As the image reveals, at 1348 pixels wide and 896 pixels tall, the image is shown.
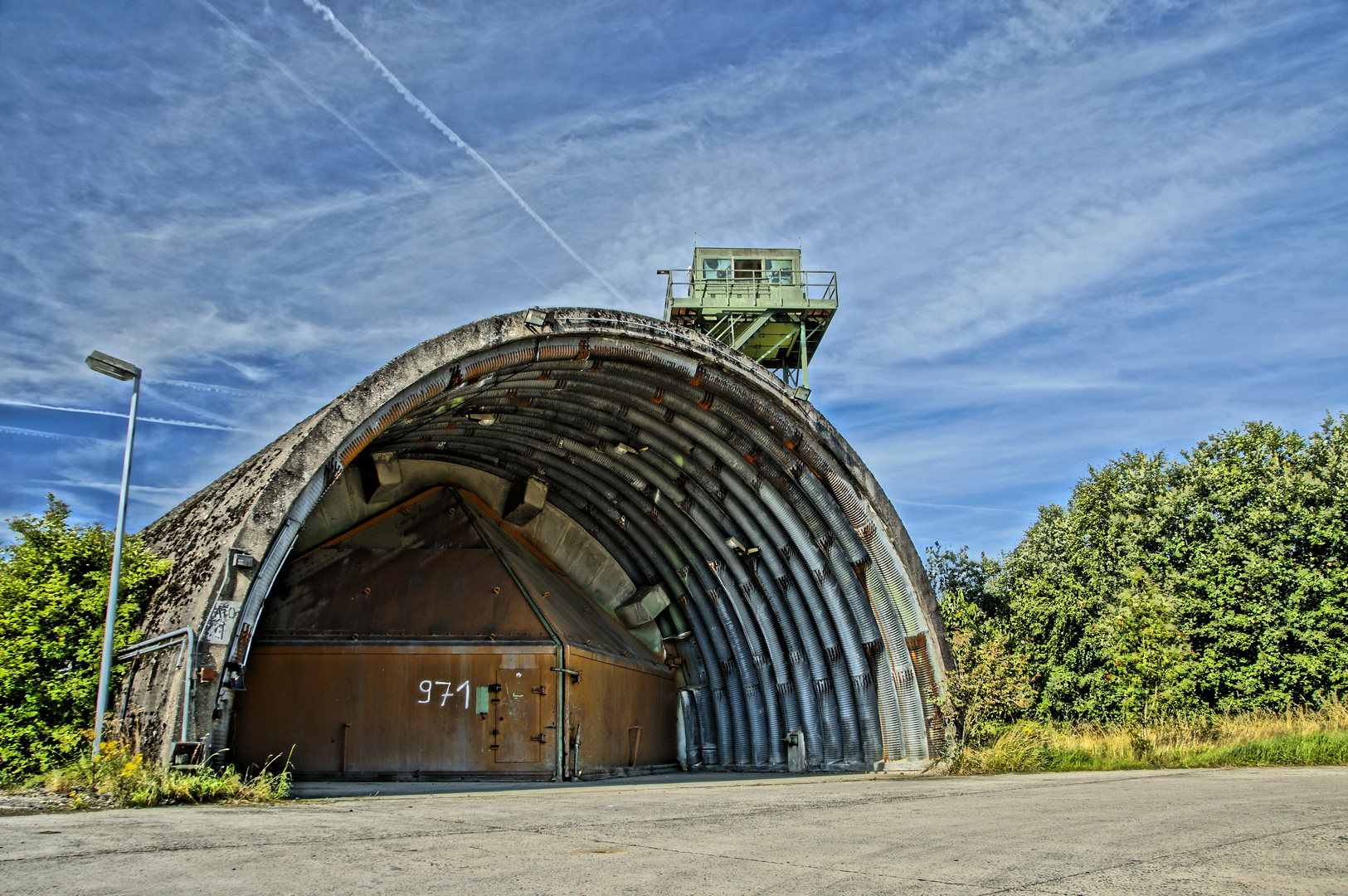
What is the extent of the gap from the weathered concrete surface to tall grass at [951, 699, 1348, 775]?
4809 mm

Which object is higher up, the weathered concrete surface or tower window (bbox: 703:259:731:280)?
tower window (bbox: 703:259:731:280)

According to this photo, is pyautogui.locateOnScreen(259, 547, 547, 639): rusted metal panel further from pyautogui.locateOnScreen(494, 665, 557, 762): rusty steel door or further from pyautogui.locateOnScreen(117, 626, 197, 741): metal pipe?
pyautogui.locateOnScreen(117, 626, 197, 741): metal pipe

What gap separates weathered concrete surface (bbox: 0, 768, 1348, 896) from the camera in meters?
4.13

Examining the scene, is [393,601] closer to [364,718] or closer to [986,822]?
[364,718]

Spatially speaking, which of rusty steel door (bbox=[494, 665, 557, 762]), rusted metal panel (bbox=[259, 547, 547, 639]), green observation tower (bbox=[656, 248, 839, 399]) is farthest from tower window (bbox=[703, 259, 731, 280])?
rusty steel door (bbox=[494, 665, 557, 762])

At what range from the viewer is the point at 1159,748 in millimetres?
13984

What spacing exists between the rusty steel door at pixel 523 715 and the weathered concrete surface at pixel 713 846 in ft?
15.9

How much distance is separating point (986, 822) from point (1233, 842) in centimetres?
163

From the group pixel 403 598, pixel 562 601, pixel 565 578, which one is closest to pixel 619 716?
pixel 562 601

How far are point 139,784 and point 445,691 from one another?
18.8 feet

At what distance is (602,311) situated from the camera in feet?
40.5

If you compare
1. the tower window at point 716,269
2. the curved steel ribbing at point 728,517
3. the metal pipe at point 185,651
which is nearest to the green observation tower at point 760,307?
the tower window at point 716,269

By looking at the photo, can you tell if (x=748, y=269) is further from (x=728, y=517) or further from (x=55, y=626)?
(x=55, y=626)

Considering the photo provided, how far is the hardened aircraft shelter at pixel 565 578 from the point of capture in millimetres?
13086
